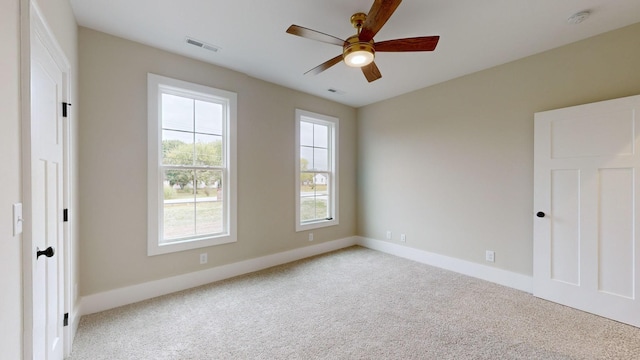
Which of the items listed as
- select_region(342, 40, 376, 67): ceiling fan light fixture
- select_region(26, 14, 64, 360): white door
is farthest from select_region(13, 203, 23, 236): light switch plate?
select_region(342, 40, 376, 67): ceiling fan light fixture

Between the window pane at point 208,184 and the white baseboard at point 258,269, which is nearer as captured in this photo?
the white baseboard at point 258,269

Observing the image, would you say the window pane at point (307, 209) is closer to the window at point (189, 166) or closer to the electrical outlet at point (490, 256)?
the window at point (189, 166)

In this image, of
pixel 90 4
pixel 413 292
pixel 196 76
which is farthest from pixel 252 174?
pixel 413 292

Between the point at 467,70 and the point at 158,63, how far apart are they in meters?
3.79

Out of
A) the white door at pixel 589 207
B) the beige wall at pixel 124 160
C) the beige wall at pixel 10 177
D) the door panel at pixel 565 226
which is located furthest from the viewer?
the door panel at pixel 565 226

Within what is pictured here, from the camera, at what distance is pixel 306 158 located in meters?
4.50

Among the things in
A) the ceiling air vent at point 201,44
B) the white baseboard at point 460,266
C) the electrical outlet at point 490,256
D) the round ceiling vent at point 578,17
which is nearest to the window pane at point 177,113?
the ceiling air vent at point 201,44

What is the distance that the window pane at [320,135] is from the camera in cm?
466

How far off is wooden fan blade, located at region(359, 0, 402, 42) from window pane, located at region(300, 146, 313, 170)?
2.56 meters

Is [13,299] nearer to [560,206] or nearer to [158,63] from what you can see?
[158,63]

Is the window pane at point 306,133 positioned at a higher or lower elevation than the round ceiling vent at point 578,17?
lower

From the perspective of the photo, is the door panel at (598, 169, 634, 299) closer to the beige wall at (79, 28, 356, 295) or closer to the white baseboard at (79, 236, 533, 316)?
the white baseboard at (79, 236, 533, 316)

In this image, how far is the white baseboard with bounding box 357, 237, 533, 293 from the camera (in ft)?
10.2

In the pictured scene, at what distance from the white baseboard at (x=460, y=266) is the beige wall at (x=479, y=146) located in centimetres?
8
